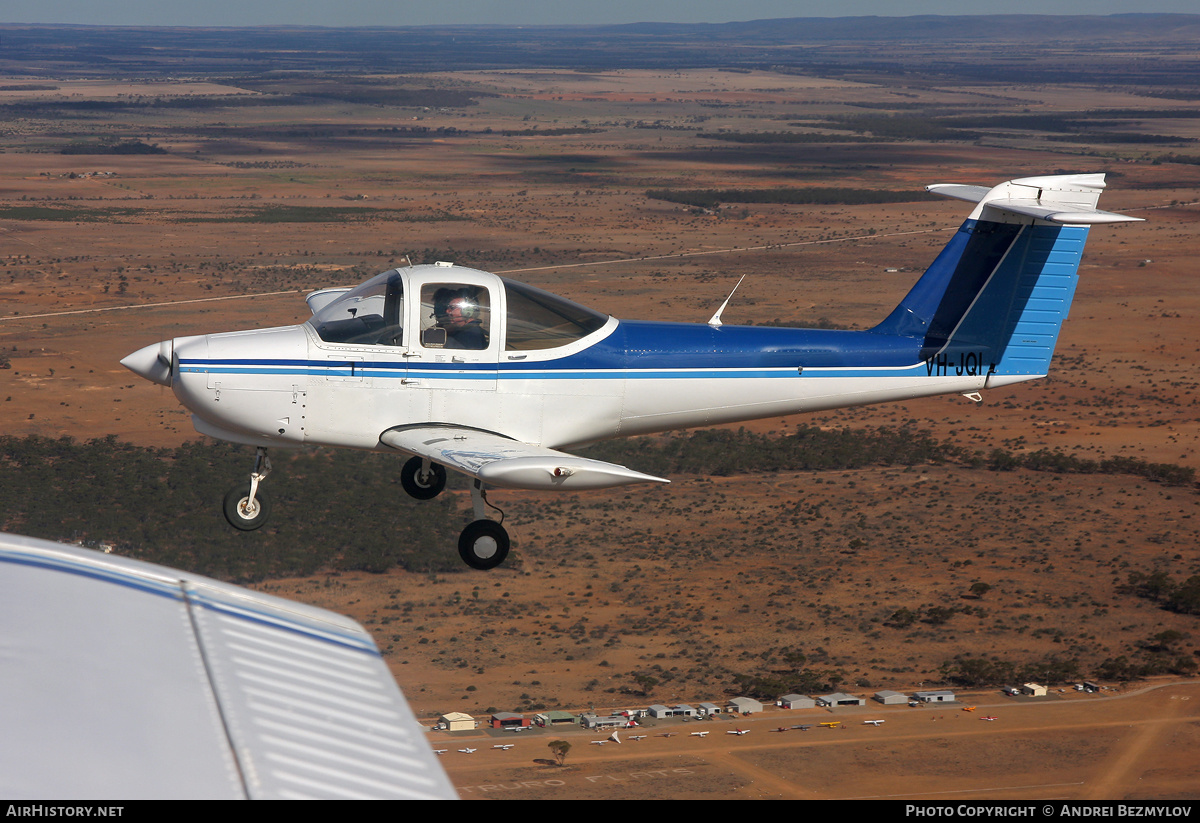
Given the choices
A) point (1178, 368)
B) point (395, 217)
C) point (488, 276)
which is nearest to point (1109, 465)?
point (1178, 368)

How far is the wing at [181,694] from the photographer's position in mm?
4125

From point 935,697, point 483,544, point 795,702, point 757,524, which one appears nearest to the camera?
point 483,544

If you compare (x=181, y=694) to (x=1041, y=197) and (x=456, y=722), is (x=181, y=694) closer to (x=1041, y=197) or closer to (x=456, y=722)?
(x=1041, y=197)

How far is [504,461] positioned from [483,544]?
1468 mm

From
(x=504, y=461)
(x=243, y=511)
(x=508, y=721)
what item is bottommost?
(x=508, y=721)

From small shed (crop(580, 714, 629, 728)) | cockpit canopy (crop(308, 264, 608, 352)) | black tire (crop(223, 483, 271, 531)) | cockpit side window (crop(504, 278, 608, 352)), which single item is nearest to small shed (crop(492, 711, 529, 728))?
small shed (crop(580, 714, 629, 728))

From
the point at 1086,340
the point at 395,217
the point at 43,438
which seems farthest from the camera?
the point at 395,217

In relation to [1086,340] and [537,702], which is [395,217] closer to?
[1086,340]

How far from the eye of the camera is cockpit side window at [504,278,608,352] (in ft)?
45.3

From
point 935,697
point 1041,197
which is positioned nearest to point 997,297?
point 1041,197

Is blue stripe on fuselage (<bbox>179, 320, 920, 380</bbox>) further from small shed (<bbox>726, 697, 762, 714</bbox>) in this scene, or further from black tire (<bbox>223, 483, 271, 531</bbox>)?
small shed (<bbox>726, 697, 762, 714</bbox>)

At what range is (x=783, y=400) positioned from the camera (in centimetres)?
1516

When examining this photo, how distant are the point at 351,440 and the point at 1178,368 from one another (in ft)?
180

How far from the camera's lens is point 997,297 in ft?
52.1
